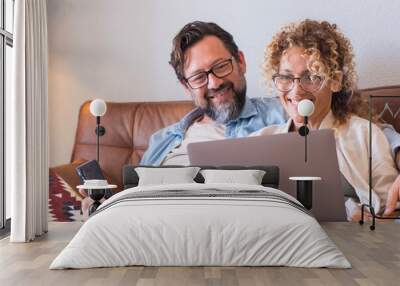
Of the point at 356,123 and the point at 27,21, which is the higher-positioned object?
the point at 27,21

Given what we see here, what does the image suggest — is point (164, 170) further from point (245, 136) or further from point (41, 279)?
point (41, 279)

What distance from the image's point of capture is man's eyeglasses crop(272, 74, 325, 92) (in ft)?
21.8

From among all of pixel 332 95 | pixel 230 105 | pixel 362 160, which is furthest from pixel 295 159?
pixel 230 105

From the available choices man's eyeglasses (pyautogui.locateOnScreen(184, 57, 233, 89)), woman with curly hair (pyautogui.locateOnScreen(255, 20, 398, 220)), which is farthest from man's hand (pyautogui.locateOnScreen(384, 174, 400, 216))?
man's eyeglasses (pyautogui.locateOnScreen(184, 57, 233, 89))

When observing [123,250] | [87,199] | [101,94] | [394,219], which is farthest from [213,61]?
[123,250]

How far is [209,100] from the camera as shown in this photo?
269 inches

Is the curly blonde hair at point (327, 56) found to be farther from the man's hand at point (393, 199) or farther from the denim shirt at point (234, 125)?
the man's hand at point (393, 199)

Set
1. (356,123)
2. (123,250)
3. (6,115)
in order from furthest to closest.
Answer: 1. (356,123)
2. (6,115)
3. (123,250)

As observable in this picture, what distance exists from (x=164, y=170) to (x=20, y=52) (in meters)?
1.92

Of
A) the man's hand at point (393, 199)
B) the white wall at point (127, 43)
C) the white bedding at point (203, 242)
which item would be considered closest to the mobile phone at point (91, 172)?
the white wall at point (127, 43)

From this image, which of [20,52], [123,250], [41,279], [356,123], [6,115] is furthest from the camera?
[356,123]

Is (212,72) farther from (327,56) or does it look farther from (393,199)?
(393,199)

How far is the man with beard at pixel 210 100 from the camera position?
6.80 meters

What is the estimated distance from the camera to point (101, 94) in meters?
7.00
